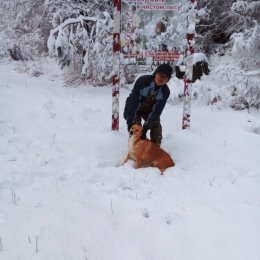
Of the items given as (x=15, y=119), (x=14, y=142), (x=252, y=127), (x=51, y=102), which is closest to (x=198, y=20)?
(x=252, y=127)

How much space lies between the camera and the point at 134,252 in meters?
3.24

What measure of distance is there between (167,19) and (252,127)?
8.60 ft

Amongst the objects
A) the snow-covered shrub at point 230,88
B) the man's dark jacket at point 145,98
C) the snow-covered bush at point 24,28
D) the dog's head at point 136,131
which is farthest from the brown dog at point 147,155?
the snow-covered bush at point 24,28

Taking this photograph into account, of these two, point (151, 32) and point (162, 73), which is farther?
point (151, 32)

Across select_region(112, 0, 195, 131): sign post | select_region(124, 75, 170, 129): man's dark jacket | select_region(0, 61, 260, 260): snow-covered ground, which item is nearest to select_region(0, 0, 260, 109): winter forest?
select_region(0, 61, 260, 260): snow-covered ground

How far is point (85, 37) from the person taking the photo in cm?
948

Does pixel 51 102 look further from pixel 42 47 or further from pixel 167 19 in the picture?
pixel 42 47

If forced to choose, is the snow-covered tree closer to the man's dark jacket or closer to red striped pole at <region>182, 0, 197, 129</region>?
red striped pole at <region>182, 0, 197, 129</region>

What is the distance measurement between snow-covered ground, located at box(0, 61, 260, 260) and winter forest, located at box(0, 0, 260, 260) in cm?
1

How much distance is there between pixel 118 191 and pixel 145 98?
1603 millimetres

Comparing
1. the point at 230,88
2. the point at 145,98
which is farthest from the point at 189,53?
the point at 230,88

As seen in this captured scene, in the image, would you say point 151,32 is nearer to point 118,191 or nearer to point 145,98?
point 145,98

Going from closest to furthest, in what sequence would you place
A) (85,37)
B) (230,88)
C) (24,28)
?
(230,88), (85,37), (24,28)

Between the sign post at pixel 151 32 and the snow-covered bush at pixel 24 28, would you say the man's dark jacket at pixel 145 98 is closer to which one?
the sign post at pixel 151 32
